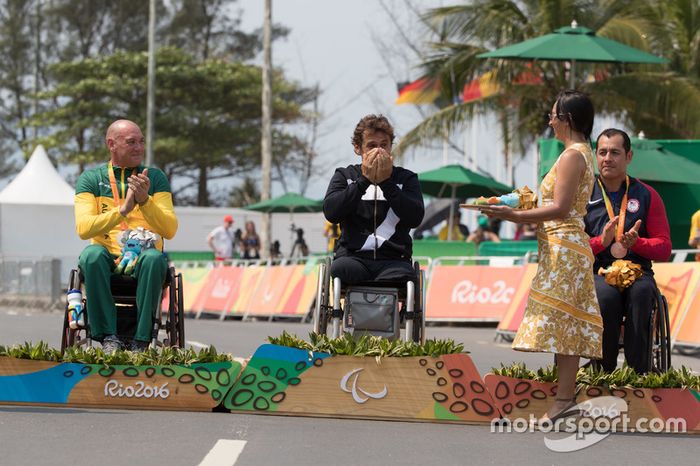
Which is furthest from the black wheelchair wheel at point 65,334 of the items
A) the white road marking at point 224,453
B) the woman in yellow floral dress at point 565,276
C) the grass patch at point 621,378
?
the woman in yellow floral dress at point 565,276

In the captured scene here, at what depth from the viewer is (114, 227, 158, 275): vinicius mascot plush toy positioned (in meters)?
9.51

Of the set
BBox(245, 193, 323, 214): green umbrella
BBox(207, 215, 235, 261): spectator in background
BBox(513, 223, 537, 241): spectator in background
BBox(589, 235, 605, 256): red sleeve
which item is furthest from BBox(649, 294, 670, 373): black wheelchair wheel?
BBox(245, 193, 323, 214): green umbrella

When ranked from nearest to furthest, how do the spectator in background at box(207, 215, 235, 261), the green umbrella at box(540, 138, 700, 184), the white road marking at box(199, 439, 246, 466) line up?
1. the white road marking at box(199, 439, 246, 466)
2. the green umbrella at box(540, 138, 700, 184)
3. the spectator in background at box(207, 215, 235, 261)

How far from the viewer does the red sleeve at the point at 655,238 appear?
9148 millimetres

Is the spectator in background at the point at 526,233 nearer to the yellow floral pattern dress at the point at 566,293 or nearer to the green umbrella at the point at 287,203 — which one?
the green umbrella at the point at 287,203

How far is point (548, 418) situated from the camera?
7.94 m

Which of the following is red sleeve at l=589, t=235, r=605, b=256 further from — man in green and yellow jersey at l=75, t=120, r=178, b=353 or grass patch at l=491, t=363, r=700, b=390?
man in green and yellow jersey at l=75, t=120, r=178, b=353

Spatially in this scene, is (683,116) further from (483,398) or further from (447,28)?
(483,398)

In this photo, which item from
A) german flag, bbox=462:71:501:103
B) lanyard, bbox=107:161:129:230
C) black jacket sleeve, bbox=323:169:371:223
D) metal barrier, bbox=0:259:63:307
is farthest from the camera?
german flag, bbox=462:71:501:103

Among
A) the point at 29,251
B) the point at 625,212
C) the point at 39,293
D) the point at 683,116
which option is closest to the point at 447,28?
the point at 683,116

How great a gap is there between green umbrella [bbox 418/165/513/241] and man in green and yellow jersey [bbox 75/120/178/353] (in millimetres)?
17058

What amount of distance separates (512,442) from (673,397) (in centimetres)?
120

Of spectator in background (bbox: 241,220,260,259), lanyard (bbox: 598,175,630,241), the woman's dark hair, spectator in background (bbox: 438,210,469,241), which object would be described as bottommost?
spectator in background (bbox: 241,220,260,259)

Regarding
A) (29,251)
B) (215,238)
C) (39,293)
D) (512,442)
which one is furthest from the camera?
(29,251)
